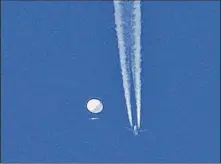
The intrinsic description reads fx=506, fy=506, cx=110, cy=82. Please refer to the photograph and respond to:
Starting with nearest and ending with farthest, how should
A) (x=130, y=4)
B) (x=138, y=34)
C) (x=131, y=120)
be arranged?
(x=130, y=4) → (x=138, y=34) → (x=131, y=120)

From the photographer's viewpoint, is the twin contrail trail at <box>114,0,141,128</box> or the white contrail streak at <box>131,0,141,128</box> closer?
the twin contrail trail at <box>114,0,141,128</box>

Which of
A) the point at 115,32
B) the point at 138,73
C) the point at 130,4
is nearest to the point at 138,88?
the point at 138,73

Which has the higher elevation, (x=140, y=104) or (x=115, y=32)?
(x=115, y=32)

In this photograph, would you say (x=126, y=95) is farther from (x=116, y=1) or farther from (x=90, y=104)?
(x=116, y=1)

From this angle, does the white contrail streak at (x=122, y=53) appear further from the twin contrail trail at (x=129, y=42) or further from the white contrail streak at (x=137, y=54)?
the white contrail streak at (x=137, y=54)

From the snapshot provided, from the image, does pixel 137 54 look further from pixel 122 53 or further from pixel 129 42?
pixel 129 42

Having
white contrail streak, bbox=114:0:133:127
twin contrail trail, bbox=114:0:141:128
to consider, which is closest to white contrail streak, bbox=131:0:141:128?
twin contrail trail, bbox=114:0:141:128

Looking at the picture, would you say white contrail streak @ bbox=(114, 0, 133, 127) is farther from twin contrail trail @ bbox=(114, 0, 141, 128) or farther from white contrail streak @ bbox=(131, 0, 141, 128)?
white contrail streak @ bbox=(131, 0, 141, 128)

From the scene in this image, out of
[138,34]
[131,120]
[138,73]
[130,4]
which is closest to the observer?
[130,4]
